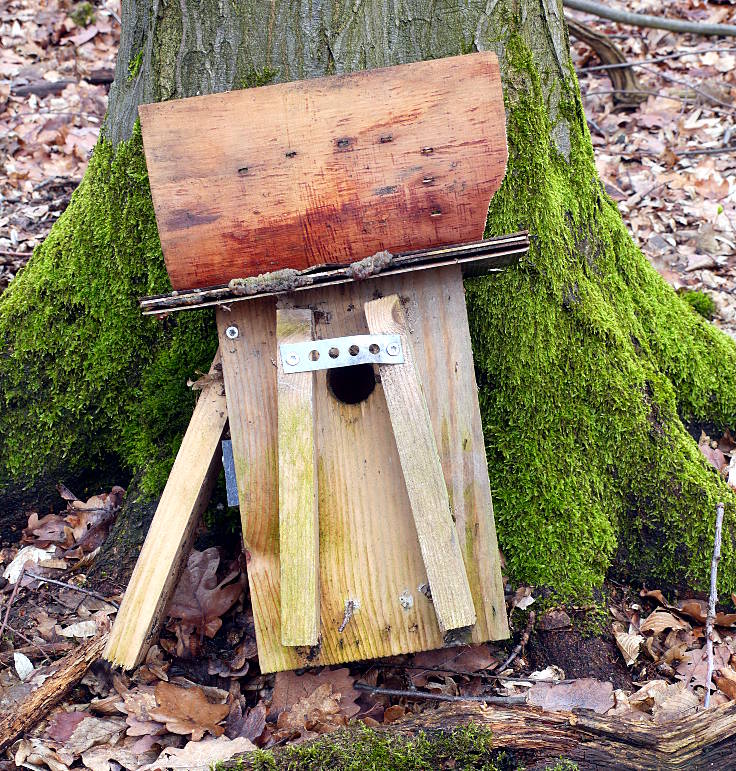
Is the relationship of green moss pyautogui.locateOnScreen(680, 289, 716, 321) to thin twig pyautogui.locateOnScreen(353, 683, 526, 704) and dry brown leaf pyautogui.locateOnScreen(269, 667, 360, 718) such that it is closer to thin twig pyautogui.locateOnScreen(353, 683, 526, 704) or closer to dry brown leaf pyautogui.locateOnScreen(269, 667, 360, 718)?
thin twig pyautogui.locateOnScreen(353, 683, 526, 704)

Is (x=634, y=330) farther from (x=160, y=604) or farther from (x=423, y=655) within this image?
(x=160, y=604)

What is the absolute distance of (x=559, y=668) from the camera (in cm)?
265

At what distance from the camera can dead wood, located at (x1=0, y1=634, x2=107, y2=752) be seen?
2.39 m

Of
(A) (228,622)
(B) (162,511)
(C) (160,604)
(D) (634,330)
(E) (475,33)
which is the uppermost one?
(E) (475,33)

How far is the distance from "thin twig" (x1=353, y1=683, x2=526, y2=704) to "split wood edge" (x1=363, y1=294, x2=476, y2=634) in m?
0.30

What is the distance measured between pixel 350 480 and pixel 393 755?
804 mm

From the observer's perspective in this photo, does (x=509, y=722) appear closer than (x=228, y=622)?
Yes

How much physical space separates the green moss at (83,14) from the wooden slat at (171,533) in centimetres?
703

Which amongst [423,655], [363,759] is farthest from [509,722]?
[423,655]

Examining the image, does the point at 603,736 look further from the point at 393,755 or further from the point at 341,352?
the point at 341,352

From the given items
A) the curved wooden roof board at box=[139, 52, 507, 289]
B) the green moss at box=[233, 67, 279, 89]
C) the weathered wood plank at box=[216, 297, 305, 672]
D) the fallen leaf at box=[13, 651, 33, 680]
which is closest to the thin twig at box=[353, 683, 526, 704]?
the weathered wood plank at box=[216, 297, 305, 672]

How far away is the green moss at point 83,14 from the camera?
26.1ft

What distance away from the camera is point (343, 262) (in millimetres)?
2301

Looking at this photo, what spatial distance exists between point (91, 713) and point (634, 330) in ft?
8.36
